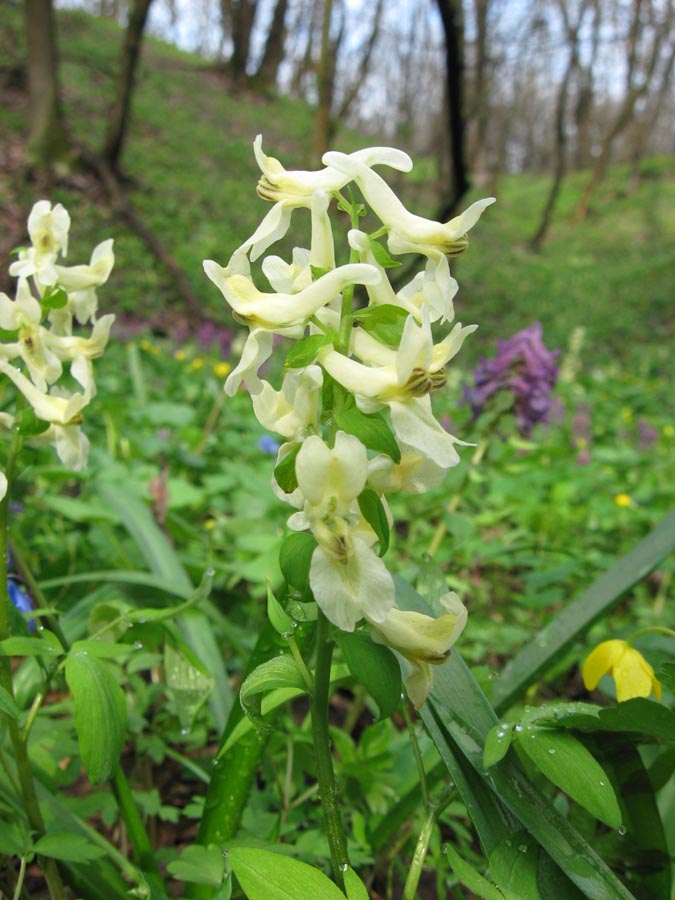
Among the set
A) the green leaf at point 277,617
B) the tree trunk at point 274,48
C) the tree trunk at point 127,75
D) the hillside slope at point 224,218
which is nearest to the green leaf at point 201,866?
the green leaf at point 277,617

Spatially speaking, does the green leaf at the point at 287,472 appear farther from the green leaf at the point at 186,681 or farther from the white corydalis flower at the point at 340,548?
the green leaf at the point at 186,681

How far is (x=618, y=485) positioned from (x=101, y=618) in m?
2.29

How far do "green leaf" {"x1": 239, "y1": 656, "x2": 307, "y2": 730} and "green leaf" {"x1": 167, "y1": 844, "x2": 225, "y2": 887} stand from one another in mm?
269

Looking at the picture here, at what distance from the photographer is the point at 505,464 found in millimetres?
2668

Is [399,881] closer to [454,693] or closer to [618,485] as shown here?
[454,693]

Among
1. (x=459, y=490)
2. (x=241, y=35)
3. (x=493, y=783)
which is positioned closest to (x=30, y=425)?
(x=493, y=783)

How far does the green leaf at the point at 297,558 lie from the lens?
658 mm

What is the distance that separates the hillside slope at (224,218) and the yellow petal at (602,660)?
6.84 meters

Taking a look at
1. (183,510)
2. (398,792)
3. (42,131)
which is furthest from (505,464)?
(42,131)

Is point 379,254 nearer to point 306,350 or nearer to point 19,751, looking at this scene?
point 306,350

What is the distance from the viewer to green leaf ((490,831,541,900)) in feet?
2.27

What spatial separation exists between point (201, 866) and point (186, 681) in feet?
0.83

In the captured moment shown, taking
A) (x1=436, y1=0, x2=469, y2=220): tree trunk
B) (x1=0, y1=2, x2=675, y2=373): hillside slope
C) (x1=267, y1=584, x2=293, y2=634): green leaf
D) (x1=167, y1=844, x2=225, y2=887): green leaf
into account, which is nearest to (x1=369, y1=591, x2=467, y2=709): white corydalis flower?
(x1=267, y1=584, x2=293, y2=634): green leaf

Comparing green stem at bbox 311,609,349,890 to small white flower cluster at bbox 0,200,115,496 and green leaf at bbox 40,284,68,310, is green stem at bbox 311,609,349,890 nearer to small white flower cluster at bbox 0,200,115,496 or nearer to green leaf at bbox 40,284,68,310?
small white flower cluster at bbox 0,200,115,496
